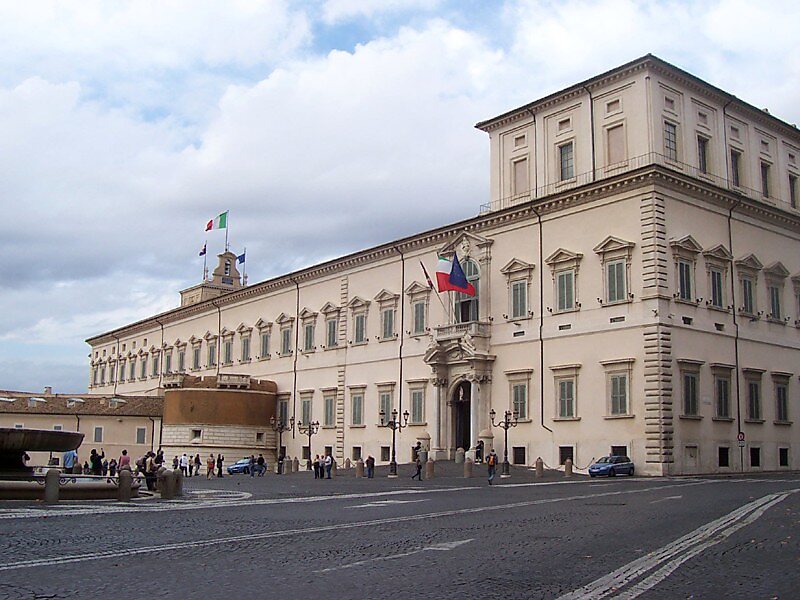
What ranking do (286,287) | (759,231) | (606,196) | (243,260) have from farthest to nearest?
(243,260)
(286,287)
(759,231)
(606,196)

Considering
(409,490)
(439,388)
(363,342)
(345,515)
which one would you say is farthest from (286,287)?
(345,515)

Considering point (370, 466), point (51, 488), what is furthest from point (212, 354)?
point (51, 488)

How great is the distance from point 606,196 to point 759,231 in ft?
29.4

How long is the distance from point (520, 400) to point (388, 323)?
40.5 ft

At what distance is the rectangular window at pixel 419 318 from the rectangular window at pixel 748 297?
16878mm

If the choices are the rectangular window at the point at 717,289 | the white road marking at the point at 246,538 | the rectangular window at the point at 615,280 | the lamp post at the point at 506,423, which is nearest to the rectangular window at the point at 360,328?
the lamp post at the point at 506,423

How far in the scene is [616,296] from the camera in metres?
40.2

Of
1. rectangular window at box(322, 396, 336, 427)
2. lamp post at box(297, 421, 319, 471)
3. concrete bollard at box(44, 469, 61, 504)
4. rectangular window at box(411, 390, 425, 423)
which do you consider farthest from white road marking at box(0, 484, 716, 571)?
lamp post at box(297, 421, 319, 471)

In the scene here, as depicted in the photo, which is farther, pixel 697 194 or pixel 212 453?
pixel 212 453

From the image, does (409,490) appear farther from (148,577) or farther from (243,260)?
(243,260)

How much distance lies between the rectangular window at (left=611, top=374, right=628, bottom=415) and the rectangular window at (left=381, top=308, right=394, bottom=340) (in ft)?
55.9

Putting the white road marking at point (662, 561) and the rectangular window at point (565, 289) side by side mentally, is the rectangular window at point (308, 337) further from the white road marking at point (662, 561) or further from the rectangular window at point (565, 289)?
the white road marking at point (662, 561)

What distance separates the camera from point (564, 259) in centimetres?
4284

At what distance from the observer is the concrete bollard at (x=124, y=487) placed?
24.4 m
